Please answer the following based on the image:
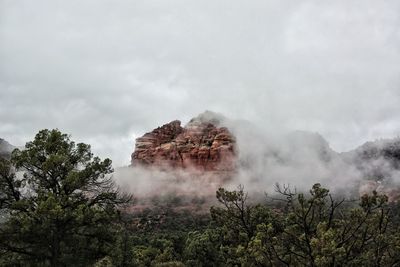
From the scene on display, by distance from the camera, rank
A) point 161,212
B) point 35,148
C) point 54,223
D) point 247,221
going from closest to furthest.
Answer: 1. point 54,223
2. point 35,148
3. point 247,221
4. point 161,212

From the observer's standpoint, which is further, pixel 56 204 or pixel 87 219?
pixel 87 219

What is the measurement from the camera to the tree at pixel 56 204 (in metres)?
19.6

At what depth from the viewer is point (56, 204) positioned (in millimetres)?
18500

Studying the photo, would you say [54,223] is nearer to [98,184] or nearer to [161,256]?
[98,184]

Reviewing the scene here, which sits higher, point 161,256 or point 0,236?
point 0,236

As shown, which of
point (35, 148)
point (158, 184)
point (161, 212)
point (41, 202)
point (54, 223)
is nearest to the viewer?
point (41, 202)

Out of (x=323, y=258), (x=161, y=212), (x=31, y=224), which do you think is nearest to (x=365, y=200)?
(x=323, y=258)

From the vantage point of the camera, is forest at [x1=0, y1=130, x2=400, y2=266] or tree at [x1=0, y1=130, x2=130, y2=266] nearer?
forest at [x1=0, y1=130, x2=400, y2=266]

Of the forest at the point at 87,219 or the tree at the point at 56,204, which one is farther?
the tree at the point at 56,204

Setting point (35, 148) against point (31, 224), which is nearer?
point (31, 224)

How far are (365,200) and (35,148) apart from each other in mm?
15067

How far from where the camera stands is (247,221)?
23094mm

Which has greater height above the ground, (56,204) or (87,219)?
(56,204)

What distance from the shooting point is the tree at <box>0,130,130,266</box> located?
19562mm
